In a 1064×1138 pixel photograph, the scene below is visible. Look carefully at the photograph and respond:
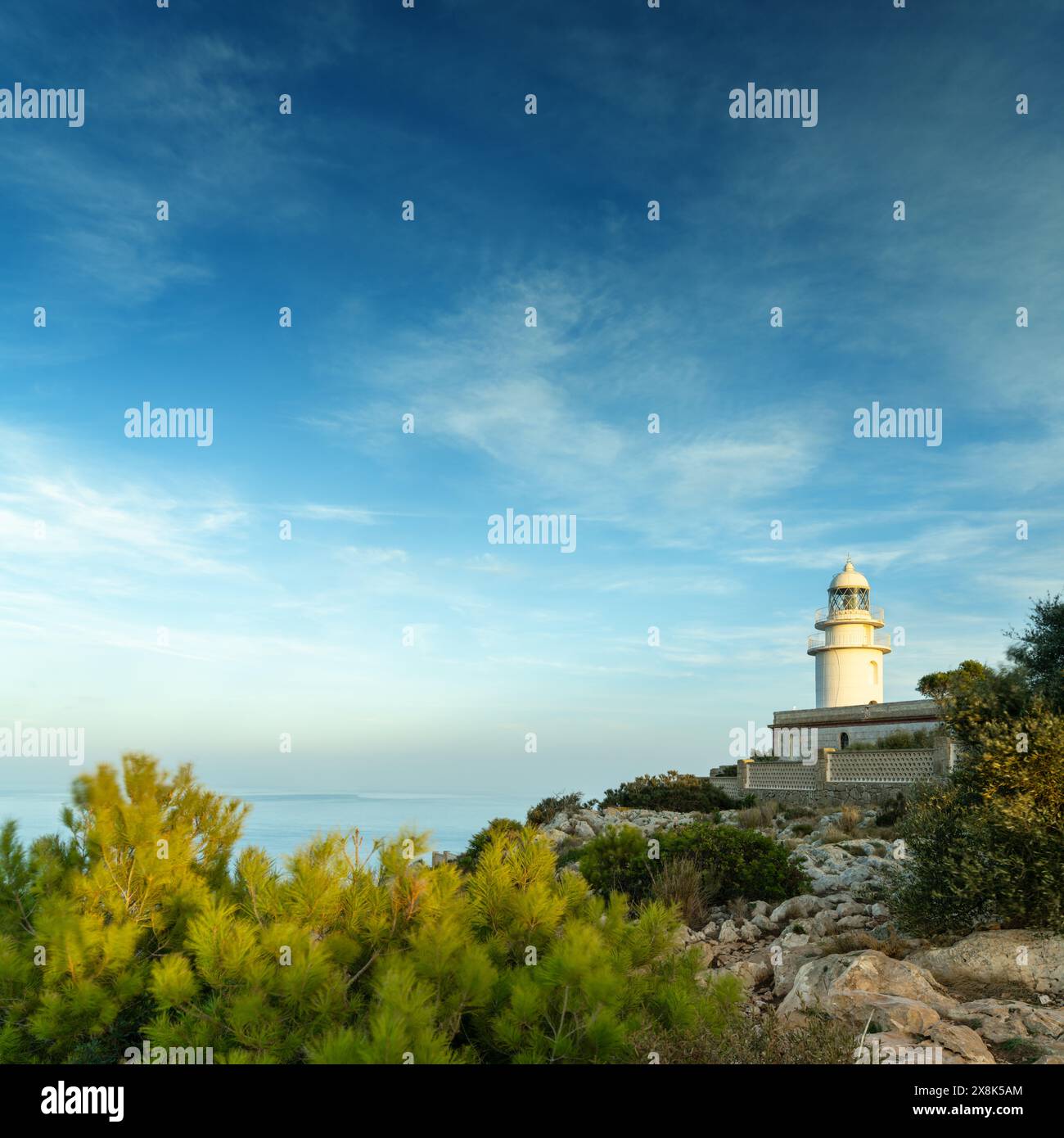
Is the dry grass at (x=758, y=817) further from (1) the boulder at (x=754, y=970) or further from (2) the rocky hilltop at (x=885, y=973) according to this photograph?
(1) the boulder at (x=754, y=970)

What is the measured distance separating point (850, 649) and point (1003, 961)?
32866mm

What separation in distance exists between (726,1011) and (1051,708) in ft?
22.3

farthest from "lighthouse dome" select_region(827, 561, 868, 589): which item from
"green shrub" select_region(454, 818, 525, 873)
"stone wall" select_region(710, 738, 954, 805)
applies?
"green shrub" select_region(454, 818, 525, 873)

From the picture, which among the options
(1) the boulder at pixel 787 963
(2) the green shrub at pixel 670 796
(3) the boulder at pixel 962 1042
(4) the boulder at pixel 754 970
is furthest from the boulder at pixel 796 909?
(2) the green shrub at pixel 670 796

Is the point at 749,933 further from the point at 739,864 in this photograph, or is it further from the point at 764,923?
the point at 739,864

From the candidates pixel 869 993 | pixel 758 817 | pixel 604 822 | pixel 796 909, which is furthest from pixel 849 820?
pixel 869 993

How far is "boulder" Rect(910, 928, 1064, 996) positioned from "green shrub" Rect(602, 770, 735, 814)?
17.4 meters

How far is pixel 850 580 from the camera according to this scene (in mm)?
39812

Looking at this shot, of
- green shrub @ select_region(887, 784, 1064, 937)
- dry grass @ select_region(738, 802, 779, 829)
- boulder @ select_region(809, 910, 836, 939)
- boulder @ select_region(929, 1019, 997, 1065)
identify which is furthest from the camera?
dry grass @ select_region(738, 802, 779, 829)

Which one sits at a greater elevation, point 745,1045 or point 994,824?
point 994,824

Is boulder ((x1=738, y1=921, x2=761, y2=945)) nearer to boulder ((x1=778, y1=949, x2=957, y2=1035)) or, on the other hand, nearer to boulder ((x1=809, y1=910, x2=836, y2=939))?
boulder ((x1=809, y1=910, x2=836, y2=939))

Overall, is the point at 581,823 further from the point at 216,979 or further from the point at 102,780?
the point at 216,979

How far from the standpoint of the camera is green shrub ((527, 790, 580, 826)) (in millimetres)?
23141
